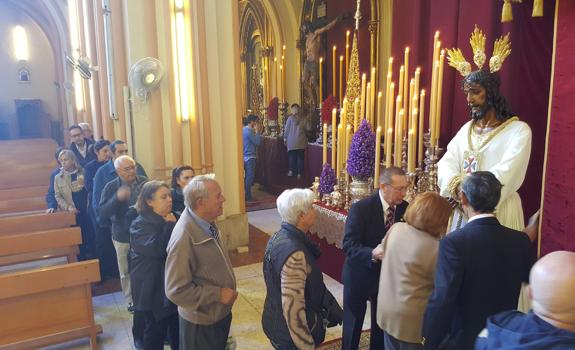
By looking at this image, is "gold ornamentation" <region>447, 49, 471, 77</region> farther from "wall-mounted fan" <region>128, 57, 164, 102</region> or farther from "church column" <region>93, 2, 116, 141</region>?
"church column" <region>93, 2, 116, 141</region>

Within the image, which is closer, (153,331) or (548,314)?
(548,314)

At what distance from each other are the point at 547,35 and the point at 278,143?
23.2 ft

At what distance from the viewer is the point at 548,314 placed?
1.32 metres

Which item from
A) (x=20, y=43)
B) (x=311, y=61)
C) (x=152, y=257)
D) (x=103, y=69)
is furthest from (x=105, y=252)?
(x=20, y=43)

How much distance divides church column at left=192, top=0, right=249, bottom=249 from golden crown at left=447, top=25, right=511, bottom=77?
9.80ft

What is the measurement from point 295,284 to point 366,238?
0.89 m

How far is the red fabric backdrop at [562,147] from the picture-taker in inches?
124

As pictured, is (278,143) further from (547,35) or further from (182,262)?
(182,262)

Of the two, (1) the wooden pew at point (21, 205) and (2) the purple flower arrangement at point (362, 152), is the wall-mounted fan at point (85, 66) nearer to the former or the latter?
(1) the wooden pew at point (21, 205)

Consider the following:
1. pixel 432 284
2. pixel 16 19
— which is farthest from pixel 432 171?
pixel 16 19

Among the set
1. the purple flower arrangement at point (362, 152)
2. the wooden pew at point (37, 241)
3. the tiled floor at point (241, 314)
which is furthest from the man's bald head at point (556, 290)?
the wooden pew at point (37, 241)

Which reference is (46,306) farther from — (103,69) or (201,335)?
(103,69)

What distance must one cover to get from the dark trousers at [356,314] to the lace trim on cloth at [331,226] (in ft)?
4.02

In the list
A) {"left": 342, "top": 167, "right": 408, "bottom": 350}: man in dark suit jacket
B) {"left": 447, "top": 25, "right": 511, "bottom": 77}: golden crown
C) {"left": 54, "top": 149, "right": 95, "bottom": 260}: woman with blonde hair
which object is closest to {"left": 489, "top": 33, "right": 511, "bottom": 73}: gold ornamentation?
{"left": 447, "top": 25, "right": 511, "bottom": 77}: golden crown
